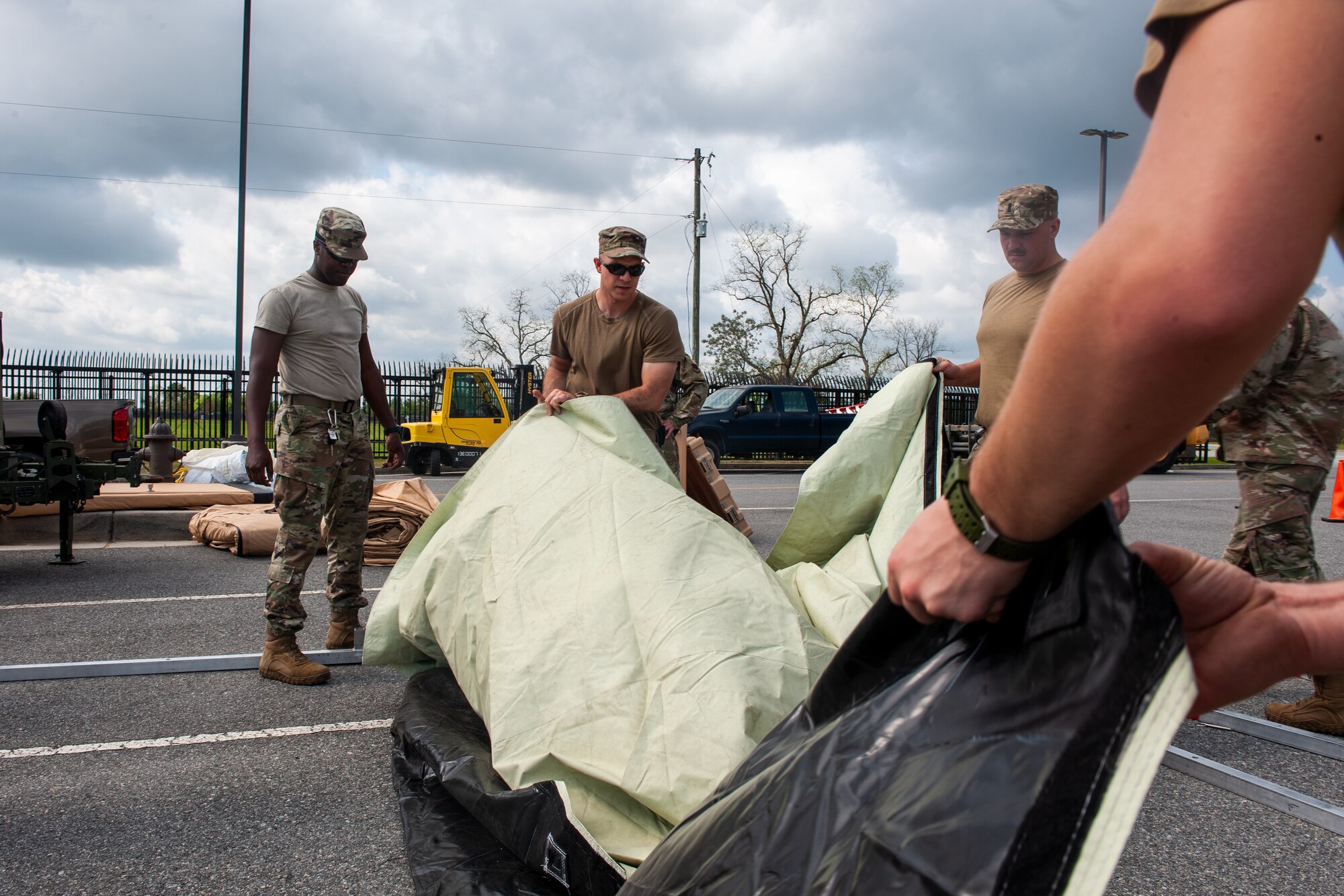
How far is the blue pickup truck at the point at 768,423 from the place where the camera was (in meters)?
17.7

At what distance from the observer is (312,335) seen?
393 centimetres

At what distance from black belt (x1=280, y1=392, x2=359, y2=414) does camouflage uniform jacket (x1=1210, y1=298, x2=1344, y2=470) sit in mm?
3500

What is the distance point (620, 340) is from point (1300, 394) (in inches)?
102

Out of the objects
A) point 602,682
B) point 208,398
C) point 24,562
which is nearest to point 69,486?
point 24,562

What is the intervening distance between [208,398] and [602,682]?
19071 millimetres

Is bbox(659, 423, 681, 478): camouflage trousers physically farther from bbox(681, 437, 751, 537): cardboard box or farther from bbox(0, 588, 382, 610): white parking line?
bbox(0, 588, 382, 610): white parking line

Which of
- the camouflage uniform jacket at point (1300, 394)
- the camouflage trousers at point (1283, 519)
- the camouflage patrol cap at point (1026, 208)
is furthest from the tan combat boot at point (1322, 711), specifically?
the camouflage patrol cap at point (1026, 208)

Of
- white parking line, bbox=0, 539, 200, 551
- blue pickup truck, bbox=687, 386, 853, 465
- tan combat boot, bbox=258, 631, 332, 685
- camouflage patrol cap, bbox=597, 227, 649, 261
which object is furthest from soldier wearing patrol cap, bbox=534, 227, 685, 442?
blue pickup truck, bbox=687, 386, 853, 465

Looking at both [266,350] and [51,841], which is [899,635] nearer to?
[51,841]

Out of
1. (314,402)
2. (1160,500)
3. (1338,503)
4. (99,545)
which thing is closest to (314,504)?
(314,402)

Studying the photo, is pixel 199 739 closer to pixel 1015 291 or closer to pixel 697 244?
pixel 1015 291

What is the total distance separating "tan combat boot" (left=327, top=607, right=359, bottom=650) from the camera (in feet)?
13.5

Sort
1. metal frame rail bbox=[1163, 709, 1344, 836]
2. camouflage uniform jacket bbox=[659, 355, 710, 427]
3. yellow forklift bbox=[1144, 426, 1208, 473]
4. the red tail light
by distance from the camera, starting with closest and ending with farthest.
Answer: metal frame rail bbox=[1163, 709, 1344, 836], camouflage uniform jacket bbox=[659, 355, 710, 427], the red tail light, yellow forklift bbox=[1144, 426, 1208, 473]

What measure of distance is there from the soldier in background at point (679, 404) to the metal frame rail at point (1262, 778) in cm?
242
